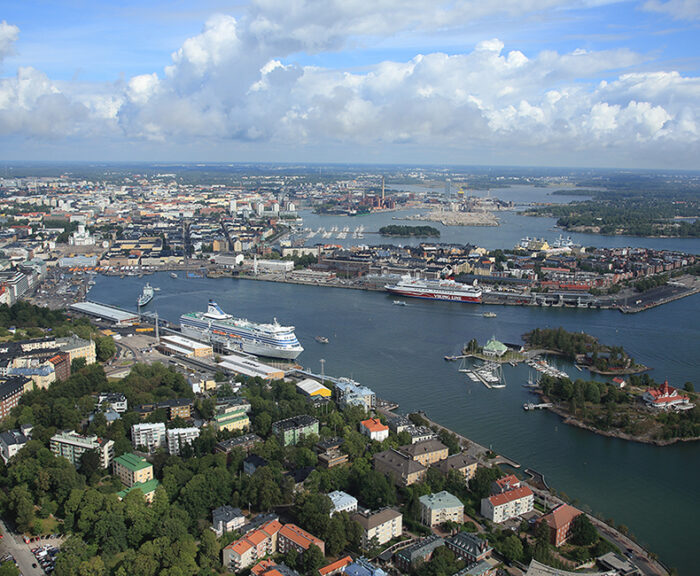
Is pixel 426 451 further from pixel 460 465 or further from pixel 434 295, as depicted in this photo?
pixel 434 295

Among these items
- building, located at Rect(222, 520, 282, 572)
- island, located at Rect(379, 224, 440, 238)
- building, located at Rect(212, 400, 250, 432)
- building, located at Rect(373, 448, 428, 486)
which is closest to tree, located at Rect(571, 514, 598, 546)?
building, located at Rect(373, 448, 428, 486)

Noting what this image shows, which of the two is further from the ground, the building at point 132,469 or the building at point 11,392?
the building at point 11,392

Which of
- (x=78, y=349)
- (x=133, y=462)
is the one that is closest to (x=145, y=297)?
(x=78, y=349)

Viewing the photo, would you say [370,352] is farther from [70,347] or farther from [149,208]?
[149,208]

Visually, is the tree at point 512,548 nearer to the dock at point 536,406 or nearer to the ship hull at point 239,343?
the dock at point 536,406

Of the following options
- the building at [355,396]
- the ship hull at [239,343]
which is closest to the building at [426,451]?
the building at [355,396]

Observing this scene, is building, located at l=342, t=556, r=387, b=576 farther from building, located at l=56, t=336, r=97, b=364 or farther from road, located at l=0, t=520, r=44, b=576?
building, located at l=56, t=336, r=97, b=364
